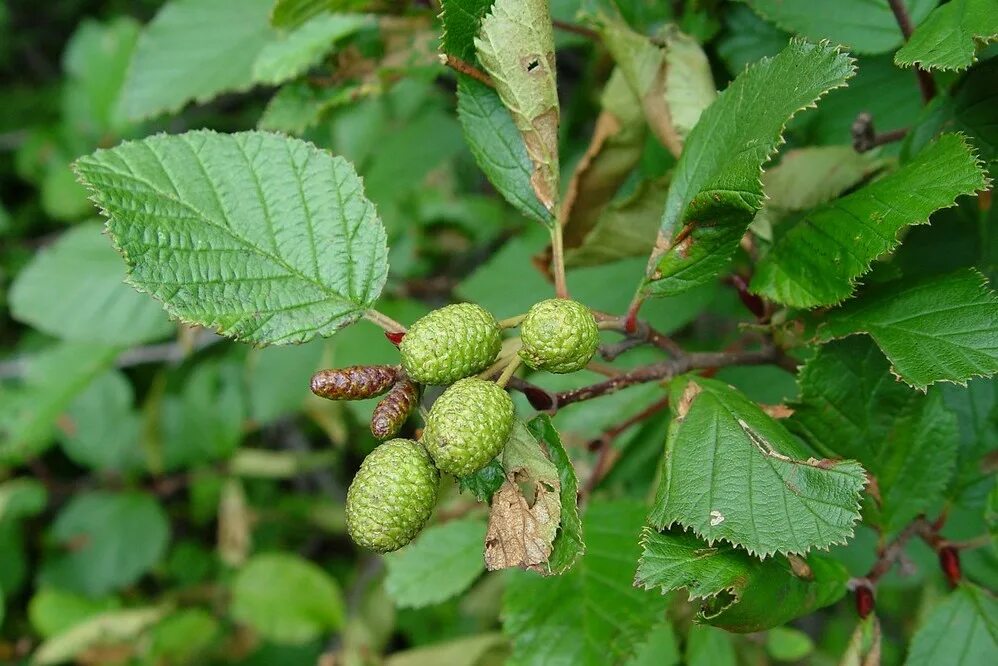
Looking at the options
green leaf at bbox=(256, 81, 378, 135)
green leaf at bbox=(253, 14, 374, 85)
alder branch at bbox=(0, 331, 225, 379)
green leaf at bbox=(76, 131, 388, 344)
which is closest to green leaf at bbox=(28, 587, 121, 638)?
alder branch at bbox=(0, 331, 225, 379)

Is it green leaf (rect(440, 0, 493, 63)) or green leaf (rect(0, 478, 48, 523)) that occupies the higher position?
green leaf (rect(440, 0, 493, 63))

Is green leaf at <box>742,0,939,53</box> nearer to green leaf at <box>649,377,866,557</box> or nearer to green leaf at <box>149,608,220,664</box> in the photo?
green leaf at <box>649,377,866,557</box>

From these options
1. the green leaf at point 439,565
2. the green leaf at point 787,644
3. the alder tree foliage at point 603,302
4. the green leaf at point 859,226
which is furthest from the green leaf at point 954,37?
the green leaf at point 787,644

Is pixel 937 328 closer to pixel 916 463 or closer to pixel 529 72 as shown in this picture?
pixel 916 463

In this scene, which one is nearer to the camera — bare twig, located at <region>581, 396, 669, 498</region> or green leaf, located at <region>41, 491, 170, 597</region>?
bare twig, located at <region>581, 396, 669, 498</region>

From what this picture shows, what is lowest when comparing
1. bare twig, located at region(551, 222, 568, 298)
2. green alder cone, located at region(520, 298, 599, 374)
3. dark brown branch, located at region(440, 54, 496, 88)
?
bare twig, located at region(551, 222, 568, 298)

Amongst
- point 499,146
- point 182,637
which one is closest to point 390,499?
point 499,146
